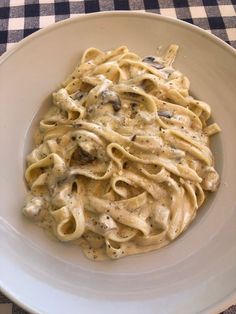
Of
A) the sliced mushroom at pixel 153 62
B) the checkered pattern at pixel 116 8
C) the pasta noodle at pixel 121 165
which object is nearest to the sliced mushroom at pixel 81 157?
the pasta noodle at pixel 121 165

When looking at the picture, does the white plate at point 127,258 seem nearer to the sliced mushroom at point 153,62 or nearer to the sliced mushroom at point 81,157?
the sliced mushroom at point 153,62

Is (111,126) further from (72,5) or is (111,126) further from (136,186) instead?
(72,5)

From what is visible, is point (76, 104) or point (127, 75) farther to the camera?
point (127, 75)

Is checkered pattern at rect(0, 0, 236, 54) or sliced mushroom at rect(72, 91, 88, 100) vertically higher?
checkered pattern at rect(0, 0, 236, 54)

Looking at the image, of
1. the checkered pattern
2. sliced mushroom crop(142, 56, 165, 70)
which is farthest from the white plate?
the checkered pattern

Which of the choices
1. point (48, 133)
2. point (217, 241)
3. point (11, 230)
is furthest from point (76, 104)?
point (217, 241)

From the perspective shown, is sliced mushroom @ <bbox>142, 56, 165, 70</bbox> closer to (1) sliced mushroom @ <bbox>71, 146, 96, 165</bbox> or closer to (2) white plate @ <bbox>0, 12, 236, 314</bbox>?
(2) white plate @ <bbox>0, 12, 236, 314</bbox>

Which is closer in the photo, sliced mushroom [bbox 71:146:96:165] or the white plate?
the white plate

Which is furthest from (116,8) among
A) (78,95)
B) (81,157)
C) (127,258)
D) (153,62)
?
(127,258)
